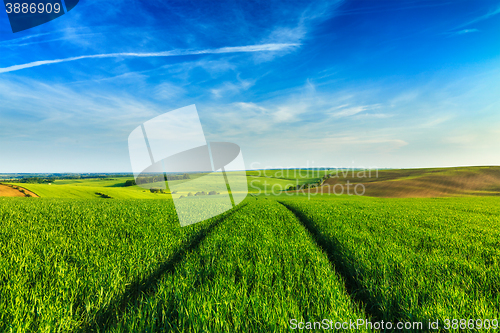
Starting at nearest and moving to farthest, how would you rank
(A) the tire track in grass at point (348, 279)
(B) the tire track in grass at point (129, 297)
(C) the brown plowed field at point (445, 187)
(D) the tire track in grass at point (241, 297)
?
(D) the tire track in grass at point (241, 297), (B) the tire track in grass at point (129, 297), (A) the tire track in grass at point (348, 279), (C) the brown plowed field at point (445, 187)

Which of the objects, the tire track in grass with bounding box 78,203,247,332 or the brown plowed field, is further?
the brown plowed field

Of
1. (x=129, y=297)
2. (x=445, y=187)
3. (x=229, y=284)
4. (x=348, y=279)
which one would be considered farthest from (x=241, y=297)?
(x=445, y=187)

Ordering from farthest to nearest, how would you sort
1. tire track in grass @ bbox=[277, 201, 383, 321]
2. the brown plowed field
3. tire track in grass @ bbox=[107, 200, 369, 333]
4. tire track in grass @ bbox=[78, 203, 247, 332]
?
the brown plowed field
tire track in grass @ bbox=[277, 201, 383, 321]
tire track in grass @ bbox=[78, 203, 247, 332]
tire track in grass @ bbox=[107, 200, 369, 333]

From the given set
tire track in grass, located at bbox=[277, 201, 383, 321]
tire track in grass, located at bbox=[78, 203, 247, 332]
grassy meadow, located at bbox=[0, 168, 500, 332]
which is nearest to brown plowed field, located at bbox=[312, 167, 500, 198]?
tire track in grass, located at bbox=[277, 201, 383, 321]

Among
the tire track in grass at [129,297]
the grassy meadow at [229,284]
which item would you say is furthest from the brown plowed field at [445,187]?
the tire track in grass at [129,297]

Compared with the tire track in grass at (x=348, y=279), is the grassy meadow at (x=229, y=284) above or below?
above

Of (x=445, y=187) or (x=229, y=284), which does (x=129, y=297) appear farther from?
(x=445, y=187)

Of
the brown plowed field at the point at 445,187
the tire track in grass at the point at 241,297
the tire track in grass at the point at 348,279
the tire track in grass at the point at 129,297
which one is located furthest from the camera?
the brown plowed field at the point at 445,187

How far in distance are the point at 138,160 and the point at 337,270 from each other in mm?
6439

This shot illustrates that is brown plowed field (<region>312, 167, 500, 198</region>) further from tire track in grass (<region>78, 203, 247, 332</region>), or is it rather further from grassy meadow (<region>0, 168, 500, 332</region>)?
tire track in grass (<region>78, 203, 247, 332</region>)

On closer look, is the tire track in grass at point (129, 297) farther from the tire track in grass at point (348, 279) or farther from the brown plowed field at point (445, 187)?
the brown plowed field at point (445, 187)

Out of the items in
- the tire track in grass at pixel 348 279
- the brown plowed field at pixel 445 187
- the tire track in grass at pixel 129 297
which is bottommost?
the brown plowed field at pixel 445 187

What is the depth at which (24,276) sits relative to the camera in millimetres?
3115

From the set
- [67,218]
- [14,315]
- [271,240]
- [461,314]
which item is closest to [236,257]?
[271,240]
